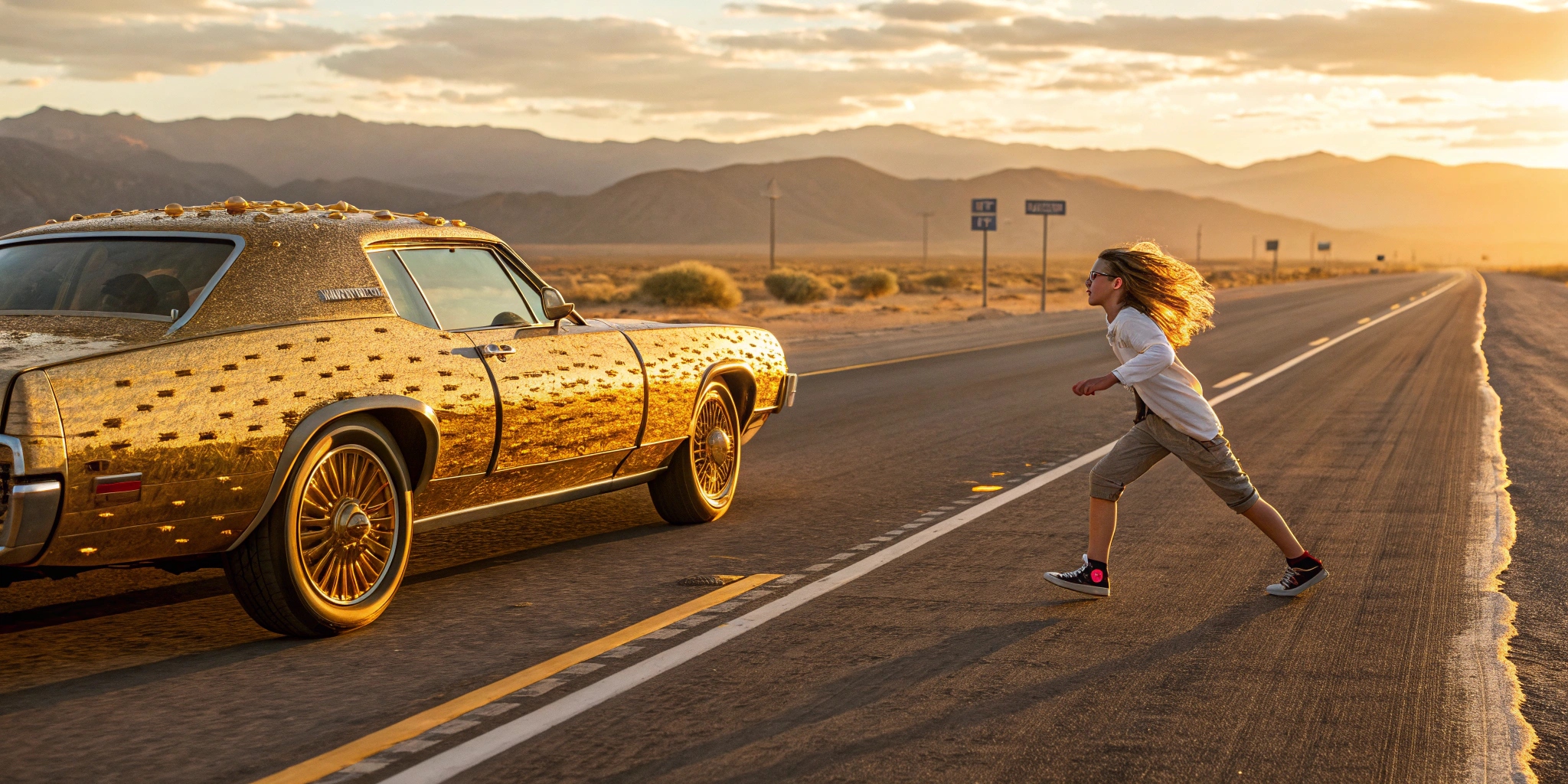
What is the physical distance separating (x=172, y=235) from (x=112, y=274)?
0.28m

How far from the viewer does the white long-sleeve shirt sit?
603cm

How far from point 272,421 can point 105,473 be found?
674mm

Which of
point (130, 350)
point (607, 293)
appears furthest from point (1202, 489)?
point (607, 293)

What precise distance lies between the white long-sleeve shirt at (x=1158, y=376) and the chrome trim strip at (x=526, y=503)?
8.85 feet

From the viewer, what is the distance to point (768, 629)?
568cm

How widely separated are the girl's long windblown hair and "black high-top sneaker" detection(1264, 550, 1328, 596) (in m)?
1.18

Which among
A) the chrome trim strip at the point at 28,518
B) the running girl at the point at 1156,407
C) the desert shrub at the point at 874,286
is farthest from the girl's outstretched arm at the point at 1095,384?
the desert shrub at the point at 874,286

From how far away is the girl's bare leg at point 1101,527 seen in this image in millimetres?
6297

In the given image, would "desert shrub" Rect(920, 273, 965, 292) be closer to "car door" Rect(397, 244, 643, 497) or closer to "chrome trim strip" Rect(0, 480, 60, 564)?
"car door" Rect(397, 244, 643, 497)

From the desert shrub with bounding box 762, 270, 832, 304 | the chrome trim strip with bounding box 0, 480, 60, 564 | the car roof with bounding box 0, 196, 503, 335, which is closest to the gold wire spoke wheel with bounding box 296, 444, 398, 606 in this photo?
the car roof with bounding box 0, 196, 503, 335

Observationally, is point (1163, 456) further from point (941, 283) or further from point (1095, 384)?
point (941, 283)

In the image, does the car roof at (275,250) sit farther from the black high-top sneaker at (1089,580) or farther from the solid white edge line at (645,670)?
the black high-top sneaker at (1089,580)

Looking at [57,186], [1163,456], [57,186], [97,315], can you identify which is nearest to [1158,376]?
[1163,456]

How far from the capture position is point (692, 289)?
1906 inches
